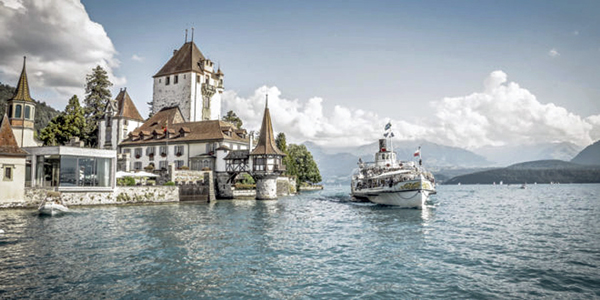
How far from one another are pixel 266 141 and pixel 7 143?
30449 mm

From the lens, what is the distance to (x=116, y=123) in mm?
66500

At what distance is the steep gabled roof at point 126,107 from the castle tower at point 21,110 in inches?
910

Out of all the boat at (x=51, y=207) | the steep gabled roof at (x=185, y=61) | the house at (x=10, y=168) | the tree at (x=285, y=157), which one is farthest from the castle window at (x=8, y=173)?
the tree at (x=285, y=157)

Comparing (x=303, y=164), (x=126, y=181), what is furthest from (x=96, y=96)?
(x=303, y=164)

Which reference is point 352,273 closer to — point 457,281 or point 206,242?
point 457,281

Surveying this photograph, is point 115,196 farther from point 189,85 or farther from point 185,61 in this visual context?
point 185,61

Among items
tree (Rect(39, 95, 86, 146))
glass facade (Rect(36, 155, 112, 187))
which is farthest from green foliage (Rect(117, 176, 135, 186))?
tree (Rect(39, 95, 86, 146))

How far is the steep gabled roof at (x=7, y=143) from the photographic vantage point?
34594mm

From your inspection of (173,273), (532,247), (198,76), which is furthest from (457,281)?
(198,76)

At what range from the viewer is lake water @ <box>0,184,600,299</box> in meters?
12.1

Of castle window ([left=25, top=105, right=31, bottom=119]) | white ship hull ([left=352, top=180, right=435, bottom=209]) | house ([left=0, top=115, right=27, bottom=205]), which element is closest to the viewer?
house ([left=0, top=115, right=27, bottom=205])

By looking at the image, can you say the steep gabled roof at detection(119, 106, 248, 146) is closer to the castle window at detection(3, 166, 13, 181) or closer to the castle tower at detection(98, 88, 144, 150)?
the castle tower at detection(98, 88, 144, 150)

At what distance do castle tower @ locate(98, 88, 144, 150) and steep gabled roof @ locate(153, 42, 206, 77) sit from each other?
438 inches

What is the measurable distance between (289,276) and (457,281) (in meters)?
6.12
